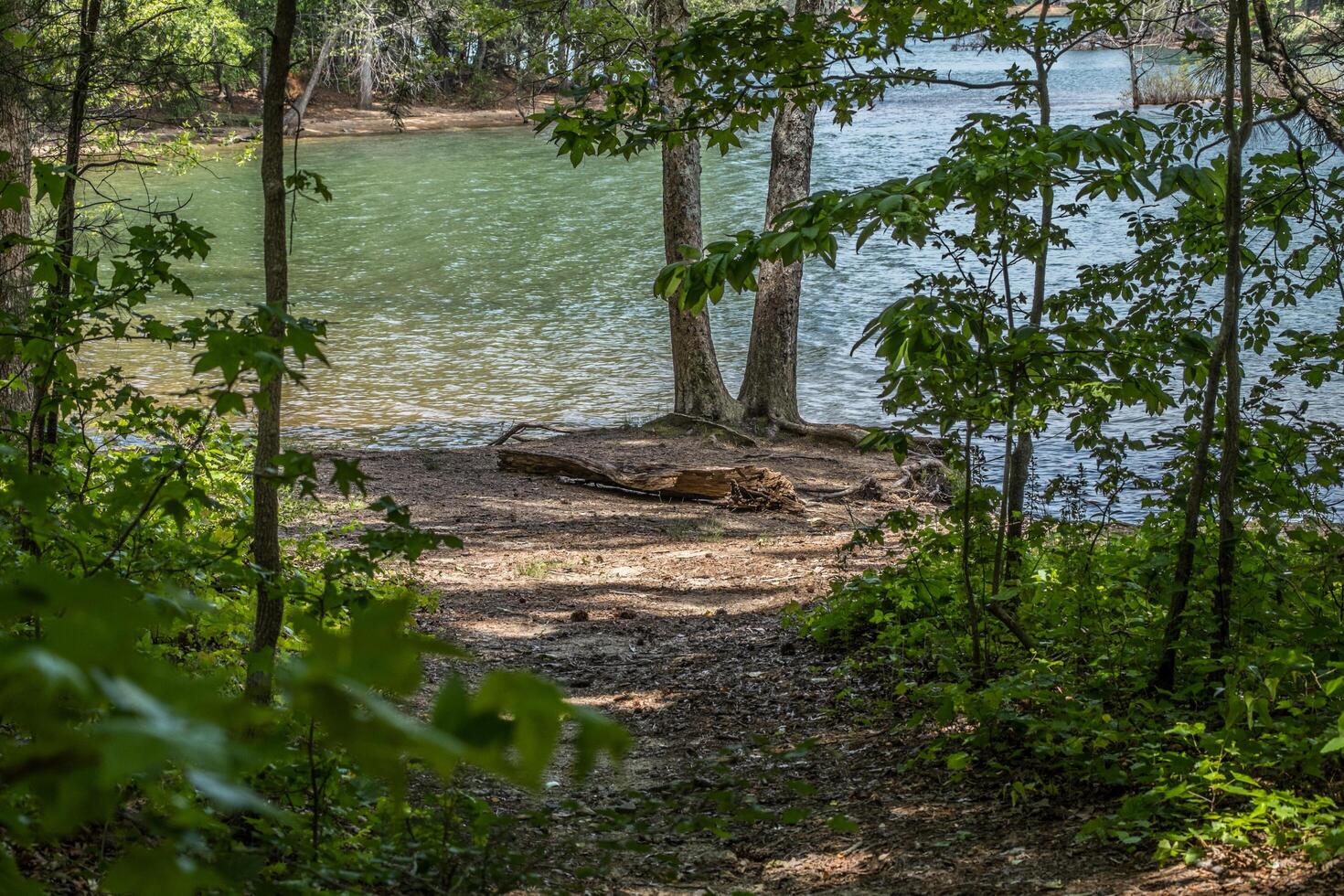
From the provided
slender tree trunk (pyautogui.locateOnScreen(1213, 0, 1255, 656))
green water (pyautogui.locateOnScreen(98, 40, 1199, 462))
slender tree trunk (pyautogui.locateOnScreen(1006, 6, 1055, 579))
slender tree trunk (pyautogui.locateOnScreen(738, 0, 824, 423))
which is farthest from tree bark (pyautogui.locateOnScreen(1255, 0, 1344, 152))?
slender tree trunk (pyautogui.locateOnScreen(738, 0, 824, 423))

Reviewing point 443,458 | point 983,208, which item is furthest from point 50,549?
point 443,458

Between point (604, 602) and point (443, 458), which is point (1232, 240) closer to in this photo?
→ point (604, 602)

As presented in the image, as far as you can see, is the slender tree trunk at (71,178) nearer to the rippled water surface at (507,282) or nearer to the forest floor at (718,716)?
the rippled water surface at (507,282)

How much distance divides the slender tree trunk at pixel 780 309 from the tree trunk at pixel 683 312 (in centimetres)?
38

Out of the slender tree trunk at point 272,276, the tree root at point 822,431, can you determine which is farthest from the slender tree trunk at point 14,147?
the tree root at point 822,431

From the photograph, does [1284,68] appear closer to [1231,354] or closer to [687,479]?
[1231,354]

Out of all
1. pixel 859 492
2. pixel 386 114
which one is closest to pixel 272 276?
pixel 859 492

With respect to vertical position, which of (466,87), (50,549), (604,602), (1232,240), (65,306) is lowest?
(604,602)

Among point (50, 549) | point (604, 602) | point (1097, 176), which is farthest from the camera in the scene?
point (604, 602)

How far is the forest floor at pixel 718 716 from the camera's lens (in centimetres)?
329

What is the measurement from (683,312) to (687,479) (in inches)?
87.3

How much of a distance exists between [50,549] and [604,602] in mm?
4029

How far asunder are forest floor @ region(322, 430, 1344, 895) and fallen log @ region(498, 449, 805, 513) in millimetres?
172

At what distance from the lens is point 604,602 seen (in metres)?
7.18
